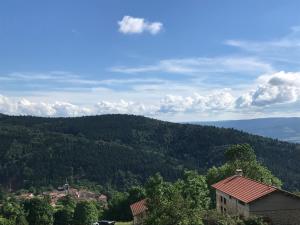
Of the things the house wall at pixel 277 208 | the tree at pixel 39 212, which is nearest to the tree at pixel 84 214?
the tree at pixel 39 212

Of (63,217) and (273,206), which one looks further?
(63,217)

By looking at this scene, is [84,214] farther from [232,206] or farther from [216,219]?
[216,219]

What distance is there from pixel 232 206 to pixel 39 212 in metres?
75.8

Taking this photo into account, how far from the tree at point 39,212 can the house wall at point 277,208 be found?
79.8 metres

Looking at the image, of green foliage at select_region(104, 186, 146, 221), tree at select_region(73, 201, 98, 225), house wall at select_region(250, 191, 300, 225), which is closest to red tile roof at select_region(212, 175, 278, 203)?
house wall at select_region(250, 191, 300, 225)

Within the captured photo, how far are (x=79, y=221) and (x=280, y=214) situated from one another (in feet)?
258

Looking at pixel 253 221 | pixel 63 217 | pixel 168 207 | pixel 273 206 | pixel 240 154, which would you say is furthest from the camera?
pixel 63 217

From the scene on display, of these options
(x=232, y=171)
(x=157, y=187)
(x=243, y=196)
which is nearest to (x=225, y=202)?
(x=243, y=196)

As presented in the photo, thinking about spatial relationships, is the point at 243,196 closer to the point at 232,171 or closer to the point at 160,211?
the point at 160,211

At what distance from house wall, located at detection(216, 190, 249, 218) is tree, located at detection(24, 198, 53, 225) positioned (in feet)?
222

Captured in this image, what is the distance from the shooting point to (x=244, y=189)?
52375mm

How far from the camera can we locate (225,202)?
57.8 m

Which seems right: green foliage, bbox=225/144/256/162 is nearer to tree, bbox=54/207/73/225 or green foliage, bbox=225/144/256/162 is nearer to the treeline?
the treeline

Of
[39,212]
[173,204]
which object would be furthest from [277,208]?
[39,212]
